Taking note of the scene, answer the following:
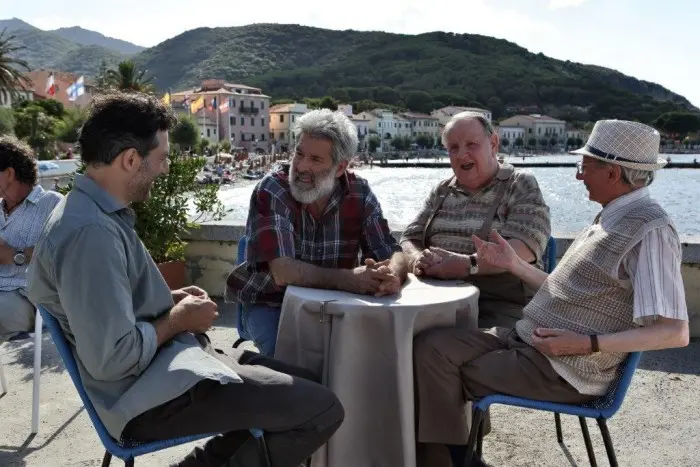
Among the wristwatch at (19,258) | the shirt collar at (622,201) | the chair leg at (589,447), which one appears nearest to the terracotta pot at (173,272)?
the wristwatch at (19,258)

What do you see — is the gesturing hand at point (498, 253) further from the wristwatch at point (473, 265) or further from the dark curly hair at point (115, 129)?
the dark curly hair at point (115, 129)

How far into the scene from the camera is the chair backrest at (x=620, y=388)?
2033 mm

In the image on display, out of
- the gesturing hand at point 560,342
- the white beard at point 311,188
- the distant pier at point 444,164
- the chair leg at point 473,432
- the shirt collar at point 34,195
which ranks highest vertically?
the white beard at point 311,188

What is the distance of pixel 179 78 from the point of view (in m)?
165

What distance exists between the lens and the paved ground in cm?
273

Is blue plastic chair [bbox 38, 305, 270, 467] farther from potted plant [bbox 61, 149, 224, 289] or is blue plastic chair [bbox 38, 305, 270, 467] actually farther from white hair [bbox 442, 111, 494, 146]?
potted plant [bbox 61, 149, 224, 289]

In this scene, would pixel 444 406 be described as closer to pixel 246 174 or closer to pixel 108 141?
pixel 108 141

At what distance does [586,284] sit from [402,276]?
0.75 m

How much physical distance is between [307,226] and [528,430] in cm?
139

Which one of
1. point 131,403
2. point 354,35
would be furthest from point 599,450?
point 354,35

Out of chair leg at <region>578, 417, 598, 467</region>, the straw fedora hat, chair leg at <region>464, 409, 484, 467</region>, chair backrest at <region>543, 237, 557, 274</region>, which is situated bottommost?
chair leg at <region>578, 417, 598, 467</region>

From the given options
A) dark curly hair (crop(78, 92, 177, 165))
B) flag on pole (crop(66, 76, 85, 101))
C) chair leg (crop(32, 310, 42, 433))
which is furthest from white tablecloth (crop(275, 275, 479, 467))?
flag on pole (crop(66, 76, 85, 101))

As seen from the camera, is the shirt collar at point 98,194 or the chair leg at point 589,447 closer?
the shirt collar at point 98,194

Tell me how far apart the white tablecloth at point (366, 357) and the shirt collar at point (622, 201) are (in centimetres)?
55
